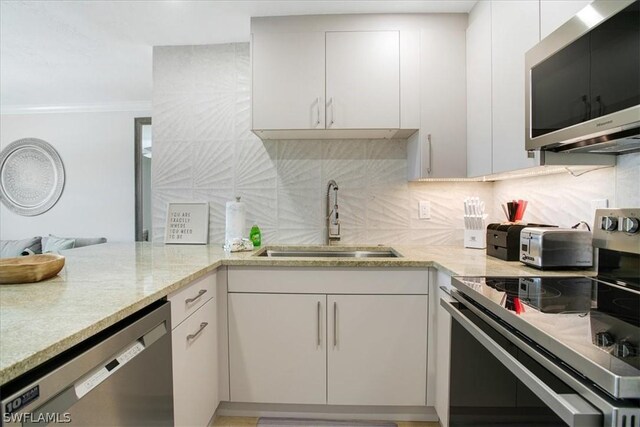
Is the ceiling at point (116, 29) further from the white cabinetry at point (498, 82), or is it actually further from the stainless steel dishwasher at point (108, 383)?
the stainless steel dishwasher at point (108, 383)

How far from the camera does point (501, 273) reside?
138cm

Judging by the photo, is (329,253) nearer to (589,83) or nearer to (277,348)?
(277,348)

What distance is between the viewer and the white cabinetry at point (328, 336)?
1.72 metres

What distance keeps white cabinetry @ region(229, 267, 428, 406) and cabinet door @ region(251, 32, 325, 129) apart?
892 mm

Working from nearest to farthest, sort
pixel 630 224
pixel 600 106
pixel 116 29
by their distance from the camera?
pixel 600 106 < pixel 630 224 < pixel 116 29

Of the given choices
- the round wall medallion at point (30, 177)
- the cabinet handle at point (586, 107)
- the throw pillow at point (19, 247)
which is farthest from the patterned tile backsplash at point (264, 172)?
the round wall medallion at point (30, 177)

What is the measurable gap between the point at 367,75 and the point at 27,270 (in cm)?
181

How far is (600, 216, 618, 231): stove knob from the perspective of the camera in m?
1.20

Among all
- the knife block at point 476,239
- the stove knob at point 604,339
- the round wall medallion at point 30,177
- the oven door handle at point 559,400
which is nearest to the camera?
the oven door handle at point 559,400

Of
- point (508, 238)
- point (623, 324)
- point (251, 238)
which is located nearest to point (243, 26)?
point (251, 238)

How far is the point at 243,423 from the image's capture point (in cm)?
177

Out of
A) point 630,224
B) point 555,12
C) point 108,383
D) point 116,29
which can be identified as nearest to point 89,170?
point 116,29

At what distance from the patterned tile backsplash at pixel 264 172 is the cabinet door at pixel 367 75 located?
34 cm

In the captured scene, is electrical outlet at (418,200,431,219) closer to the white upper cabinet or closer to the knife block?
the knife block
